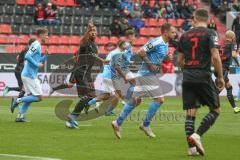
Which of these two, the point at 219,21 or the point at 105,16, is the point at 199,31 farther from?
the point at 219,21

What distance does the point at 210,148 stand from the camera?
1243cm

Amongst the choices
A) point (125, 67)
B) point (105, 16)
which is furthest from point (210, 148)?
point (105, 16)

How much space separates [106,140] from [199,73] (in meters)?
3.04

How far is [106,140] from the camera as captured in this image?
541 inches

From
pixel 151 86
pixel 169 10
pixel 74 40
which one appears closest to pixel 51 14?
pixel 74 40

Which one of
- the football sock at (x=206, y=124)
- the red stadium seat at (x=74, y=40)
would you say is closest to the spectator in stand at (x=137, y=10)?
the red stadium seat at (x=74, y=40)

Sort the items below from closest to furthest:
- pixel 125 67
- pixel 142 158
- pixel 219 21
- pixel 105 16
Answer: pixel 142 158, pixel 125 67, pixel 105 16, pixel 219 21

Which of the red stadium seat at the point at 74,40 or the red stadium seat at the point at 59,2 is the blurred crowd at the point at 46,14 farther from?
the red stadium seat at the point at 59,2

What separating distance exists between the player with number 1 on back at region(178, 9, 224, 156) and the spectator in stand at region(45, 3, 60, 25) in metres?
24.2

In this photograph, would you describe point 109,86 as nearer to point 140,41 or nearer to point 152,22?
point 140,41

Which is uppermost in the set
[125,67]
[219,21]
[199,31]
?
[199,31]

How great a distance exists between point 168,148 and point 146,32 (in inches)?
1048

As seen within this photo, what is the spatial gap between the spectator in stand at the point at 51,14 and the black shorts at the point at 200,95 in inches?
952

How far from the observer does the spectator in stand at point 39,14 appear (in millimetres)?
35156
